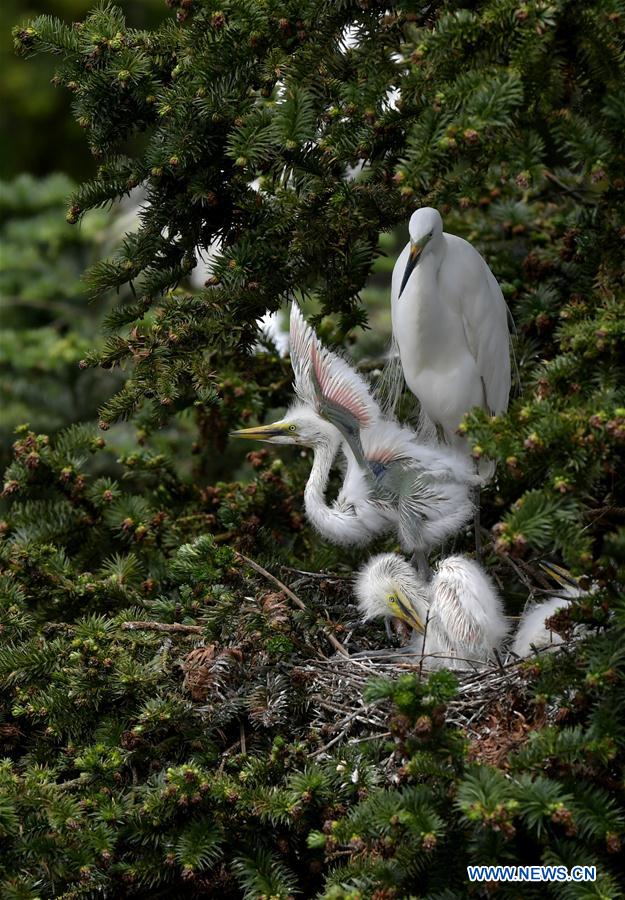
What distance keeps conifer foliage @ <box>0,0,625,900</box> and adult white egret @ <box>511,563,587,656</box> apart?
0.10m

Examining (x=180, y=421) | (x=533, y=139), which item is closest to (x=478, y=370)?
(x=533, y=139)

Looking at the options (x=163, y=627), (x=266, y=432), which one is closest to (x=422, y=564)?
(x=266, y=432)

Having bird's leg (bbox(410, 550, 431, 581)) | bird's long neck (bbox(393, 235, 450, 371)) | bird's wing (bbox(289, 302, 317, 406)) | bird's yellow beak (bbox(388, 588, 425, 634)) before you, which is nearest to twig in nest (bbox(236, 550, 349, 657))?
bird's yellow beak (bbox(388, 588, 425, 634))

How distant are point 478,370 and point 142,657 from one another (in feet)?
3.00

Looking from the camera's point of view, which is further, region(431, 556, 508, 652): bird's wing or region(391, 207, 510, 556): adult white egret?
region(391, 207, 510, 556): adult white egret

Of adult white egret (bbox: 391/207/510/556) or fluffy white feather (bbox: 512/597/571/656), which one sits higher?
adult white egret (bbox: 391/207/510/556)

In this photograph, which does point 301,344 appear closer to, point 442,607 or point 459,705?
point 442,607

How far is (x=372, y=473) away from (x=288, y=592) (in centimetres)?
30

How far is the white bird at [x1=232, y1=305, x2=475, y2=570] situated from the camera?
226 cm

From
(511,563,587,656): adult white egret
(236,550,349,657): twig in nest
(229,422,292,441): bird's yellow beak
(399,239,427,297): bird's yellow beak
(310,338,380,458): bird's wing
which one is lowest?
(236,550,349,657): twig in nest

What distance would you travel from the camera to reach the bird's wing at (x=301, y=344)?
7.57ft

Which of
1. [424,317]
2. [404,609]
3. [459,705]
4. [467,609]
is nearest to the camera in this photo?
[459,705]

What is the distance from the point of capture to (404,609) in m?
2.22

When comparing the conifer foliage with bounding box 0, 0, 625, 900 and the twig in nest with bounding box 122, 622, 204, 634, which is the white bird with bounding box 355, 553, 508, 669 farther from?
the twig in nest with bounding box 122, 622, 204, 634
